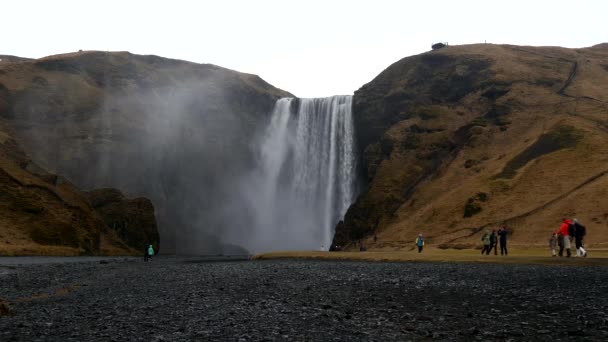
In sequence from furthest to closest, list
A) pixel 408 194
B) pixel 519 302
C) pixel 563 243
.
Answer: pixel 408 194
pixel 563 243
pixel 519 302

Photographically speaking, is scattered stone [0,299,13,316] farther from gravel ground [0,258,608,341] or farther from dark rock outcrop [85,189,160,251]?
dark rock outcrop [85,189,160,251]

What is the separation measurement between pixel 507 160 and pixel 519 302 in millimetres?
51714

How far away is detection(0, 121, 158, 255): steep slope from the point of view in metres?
59.4

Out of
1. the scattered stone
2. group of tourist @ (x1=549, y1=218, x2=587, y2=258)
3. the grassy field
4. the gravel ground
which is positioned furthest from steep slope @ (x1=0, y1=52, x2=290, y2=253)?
the scattered stone

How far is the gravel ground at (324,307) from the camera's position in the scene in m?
13.1

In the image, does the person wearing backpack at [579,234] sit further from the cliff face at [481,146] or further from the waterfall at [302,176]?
the waterfall at [302,176]

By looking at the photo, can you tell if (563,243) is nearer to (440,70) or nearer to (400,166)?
(400,166)

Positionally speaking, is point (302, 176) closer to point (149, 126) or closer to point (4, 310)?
point (149, 126)

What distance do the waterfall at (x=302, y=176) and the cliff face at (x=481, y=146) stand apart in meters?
3.81

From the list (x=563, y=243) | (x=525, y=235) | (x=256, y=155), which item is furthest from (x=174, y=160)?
(x=563, y=243)

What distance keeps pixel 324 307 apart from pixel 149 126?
96609mm

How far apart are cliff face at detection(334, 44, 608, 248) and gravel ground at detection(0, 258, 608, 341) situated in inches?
981

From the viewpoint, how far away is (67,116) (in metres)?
102

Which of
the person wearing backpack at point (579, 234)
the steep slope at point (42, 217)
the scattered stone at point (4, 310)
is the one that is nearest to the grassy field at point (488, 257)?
the person wearing backpack at point (579, 234)
